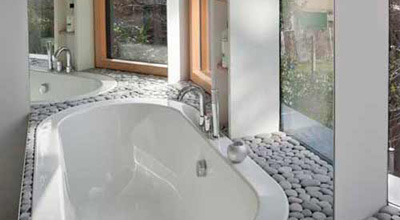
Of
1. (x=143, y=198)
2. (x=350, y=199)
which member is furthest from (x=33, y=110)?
(x=350, y=199)

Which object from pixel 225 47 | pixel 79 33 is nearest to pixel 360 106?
pixel 225 47

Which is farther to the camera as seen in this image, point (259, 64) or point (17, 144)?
point (17, 144)

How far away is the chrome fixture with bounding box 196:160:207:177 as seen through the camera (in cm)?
232

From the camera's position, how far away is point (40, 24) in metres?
2.88

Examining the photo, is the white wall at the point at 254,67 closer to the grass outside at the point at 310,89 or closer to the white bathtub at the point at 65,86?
the grass outside at the point at 310,89

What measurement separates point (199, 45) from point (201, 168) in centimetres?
127

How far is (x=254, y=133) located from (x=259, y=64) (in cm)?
34

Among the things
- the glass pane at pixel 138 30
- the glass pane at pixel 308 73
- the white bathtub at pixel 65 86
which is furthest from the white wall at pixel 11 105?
the glass pane at pixel 308 73

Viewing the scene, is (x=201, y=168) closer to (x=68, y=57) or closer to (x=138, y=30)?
(x=68, y=57)

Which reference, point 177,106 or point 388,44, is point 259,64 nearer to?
point 177,106

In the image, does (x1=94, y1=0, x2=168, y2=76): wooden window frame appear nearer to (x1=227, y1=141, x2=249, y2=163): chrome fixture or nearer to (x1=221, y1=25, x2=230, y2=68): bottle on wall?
(x1=221, y1=25, x2=230, y2=68): bottle on wall

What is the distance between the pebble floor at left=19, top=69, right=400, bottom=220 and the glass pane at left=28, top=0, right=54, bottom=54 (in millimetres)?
365

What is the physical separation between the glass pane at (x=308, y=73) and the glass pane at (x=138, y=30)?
53.7 inches

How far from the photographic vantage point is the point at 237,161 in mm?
1964
